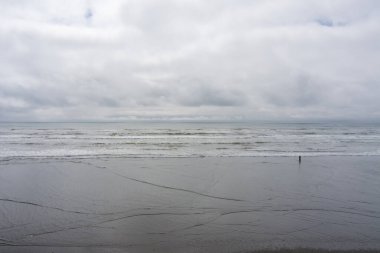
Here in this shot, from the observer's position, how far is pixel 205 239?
602cm

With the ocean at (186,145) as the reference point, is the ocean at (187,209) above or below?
below

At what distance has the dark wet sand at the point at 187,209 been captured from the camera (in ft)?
19.3

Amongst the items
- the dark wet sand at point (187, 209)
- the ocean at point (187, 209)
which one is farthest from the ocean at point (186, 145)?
the ocean at point (187, 209)

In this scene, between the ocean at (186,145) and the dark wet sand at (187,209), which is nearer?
the dark wet sand at (187,209)

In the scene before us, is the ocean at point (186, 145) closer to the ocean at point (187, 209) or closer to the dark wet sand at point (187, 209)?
the dark wet sand at point (187, 209)

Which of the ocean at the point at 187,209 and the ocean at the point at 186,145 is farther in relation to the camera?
the ocean at the point at 186,145

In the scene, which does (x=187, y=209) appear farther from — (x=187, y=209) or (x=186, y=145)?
(x=186, y=145)

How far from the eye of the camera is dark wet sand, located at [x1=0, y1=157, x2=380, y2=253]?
5883mm

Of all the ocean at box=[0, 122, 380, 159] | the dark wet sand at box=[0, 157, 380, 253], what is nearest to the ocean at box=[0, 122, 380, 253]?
the dark wet sand at box=[0, 157, 380, 253]

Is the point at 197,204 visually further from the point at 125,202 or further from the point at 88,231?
the point at 88,231

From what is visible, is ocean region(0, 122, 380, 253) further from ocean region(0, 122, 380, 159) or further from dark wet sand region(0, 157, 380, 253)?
ocean region(0, 122, 380, 159)

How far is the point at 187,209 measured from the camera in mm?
8094

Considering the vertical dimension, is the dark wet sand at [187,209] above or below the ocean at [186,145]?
below

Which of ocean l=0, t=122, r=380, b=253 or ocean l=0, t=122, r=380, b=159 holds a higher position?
ocean l=0, t=122, r=380, b=159
